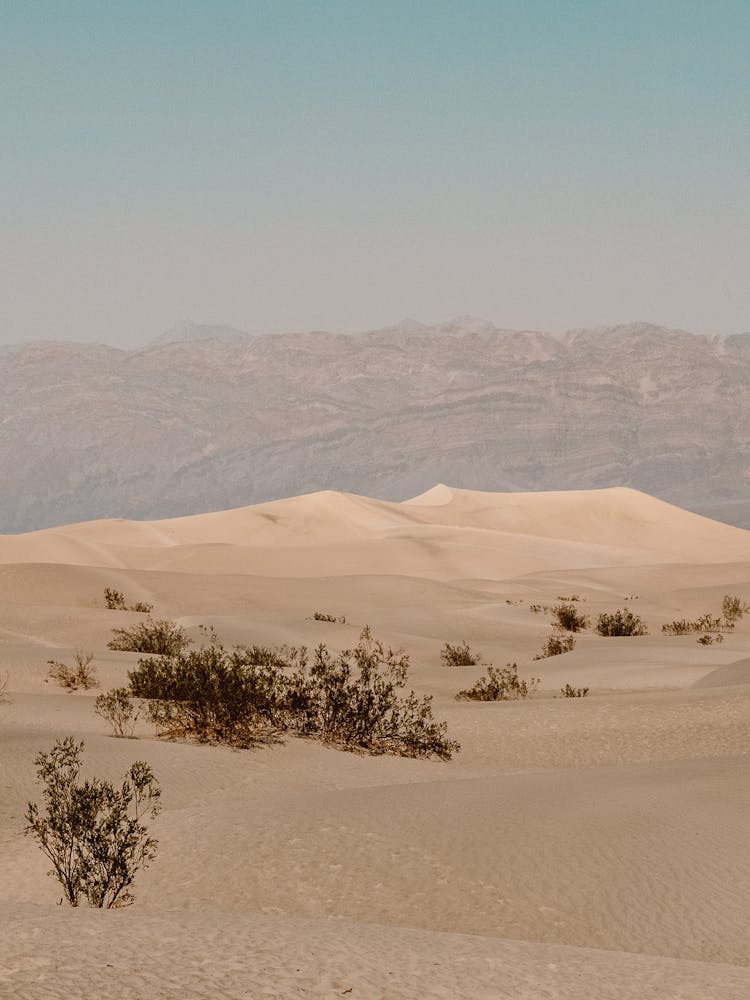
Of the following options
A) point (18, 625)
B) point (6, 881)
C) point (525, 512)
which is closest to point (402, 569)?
point (18, 625)

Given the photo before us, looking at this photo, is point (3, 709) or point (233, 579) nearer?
point (3, 709)

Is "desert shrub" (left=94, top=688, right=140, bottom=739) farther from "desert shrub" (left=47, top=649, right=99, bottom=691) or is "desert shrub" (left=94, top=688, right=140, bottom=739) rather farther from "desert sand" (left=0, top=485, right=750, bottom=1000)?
"desert shrub" (left=47, top=649, right=99, bottom=691)

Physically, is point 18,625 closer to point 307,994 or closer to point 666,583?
point 307,994

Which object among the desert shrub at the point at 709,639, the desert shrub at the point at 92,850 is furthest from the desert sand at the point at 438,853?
the desert shrub at the point at 709,639

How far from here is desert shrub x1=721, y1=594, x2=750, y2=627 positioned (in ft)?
97.2

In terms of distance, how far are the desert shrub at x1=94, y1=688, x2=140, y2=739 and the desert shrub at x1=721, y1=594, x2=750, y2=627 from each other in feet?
64.7

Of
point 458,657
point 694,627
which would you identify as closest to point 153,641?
point 458,657

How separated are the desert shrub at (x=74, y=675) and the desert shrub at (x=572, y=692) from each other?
6.01m

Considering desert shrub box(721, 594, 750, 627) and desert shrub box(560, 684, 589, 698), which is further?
desert shrub box(721, 594, 750, 627)

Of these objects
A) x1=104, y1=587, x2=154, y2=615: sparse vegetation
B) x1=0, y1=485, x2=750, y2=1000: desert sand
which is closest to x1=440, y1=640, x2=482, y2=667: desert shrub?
x1=0, y1=485, x2=750, y2=1000: desert sand

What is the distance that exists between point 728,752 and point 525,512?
75648 millimetres

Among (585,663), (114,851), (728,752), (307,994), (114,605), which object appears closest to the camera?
(307,994)

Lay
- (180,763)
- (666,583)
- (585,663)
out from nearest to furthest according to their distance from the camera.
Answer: (180,763), (585,663), (666,583)

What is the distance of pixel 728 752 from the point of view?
11.4 metres
